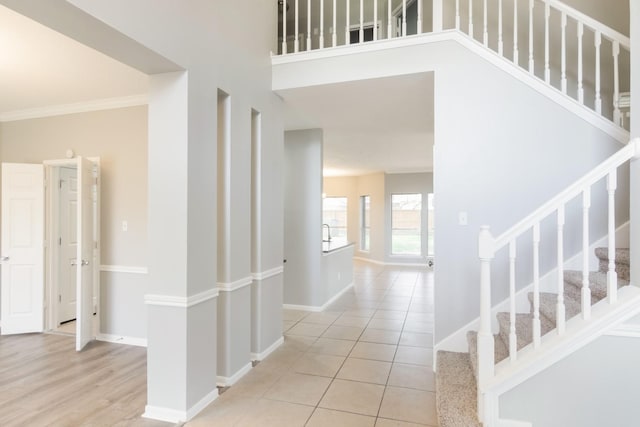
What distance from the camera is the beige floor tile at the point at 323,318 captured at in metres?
4.46

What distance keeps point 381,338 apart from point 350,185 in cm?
742

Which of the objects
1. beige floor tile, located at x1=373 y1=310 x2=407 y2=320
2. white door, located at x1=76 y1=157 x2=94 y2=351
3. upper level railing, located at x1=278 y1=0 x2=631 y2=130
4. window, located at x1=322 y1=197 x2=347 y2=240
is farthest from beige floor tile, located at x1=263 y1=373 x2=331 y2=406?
window, located at x1=322 y1=197 x2=347 y2=240

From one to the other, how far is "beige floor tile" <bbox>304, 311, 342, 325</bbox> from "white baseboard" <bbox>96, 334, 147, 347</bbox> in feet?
6.25

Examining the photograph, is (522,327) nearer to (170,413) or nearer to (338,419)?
(338,419)

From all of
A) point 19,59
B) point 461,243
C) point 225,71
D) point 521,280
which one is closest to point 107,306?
point 19,59

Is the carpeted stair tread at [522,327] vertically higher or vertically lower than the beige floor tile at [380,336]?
higher

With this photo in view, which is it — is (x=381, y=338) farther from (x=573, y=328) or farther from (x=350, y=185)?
(x=350, y=185)

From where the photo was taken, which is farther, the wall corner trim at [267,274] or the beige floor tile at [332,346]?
the beige floor tile at [332,346]

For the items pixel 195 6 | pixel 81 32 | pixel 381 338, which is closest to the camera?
pixel 81 32

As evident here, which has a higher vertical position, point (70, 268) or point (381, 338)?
point (70, 268)

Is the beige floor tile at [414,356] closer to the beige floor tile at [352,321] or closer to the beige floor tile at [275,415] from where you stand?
the beige floor tile at [352,321]

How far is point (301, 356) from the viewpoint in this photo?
3346 millimetres

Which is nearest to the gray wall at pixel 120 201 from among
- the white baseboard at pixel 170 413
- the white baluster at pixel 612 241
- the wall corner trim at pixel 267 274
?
the wall corner trim at pixel 267 274

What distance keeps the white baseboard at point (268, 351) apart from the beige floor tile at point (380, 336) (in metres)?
0.90
